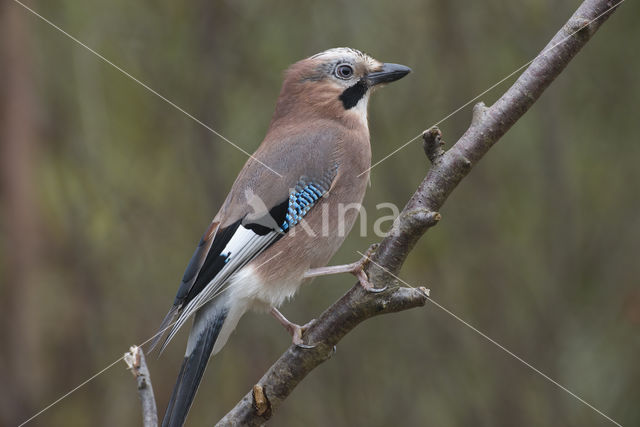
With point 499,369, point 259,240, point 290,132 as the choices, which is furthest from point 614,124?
point 259,240

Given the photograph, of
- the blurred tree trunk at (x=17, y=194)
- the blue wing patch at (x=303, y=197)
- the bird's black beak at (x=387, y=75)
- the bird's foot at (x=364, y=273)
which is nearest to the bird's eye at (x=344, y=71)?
the bird's black beak at (x=387, y=75)

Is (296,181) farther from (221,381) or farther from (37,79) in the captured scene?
(37,79)

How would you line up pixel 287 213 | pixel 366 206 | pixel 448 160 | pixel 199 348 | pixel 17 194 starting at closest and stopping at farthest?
pixel 448 160 → pixel 199 348 → pixel 287 213 → pixel 366 206 → pixel 17 194

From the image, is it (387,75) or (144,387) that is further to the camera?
(387,75)

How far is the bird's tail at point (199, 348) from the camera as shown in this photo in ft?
11.3

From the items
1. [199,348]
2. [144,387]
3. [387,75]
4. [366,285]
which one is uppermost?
[387,75]

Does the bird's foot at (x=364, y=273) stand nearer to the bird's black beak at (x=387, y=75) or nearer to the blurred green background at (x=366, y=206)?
the bird's black beak at (x=387, y=75)

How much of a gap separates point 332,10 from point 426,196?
416cm

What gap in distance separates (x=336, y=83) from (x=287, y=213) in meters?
1.18

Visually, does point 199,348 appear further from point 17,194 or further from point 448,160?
point 17,194

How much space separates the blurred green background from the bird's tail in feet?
9.48

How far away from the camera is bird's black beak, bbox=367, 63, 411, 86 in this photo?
4953 millimetres

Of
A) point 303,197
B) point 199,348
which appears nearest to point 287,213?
point 303,197

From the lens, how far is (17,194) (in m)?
7.45
